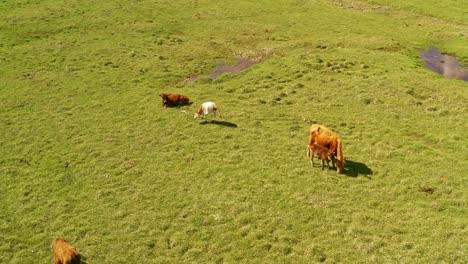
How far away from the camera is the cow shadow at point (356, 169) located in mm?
16734

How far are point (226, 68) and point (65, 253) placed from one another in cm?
2051

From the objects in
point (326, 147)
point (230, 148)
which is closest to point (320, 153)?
point (326, 147)

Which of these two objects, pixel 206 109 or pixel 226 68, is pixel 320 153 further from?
pixel 226 68

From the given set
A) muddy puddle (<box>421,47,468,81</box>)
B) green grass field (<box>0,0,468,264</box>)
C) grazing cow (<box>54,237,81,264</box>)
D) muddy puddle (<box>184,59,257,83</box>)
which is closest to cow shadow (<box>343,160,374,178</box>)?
green grass field (<box>0,0,468,264</box>)

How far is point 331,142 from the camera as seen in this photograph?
1680cm

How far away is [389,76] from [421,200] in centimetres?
1401

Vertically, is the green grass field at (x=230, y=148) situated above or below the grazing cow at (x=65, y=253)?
above

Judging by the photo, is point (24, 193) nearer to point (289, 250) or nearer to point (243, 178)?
point (243, 178)

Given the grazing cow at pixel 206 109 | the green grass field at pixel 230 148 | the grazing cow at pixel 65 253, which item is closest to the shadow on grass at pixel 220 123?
the green grass field at pixel 230 148

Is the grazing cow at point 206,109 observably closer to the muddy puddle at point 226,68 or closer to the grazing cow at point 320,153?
the grazing cow at point 320,153

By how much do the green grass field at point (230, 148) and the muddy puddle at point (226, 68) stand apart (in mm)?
741

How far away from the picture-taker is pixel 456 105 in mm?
22859

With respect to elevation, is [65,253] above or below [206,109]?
below

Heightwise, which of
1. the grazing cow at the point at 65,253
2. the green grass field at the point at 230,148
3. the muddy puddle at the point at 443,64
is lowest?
the grazing cow at the point at 65,253
